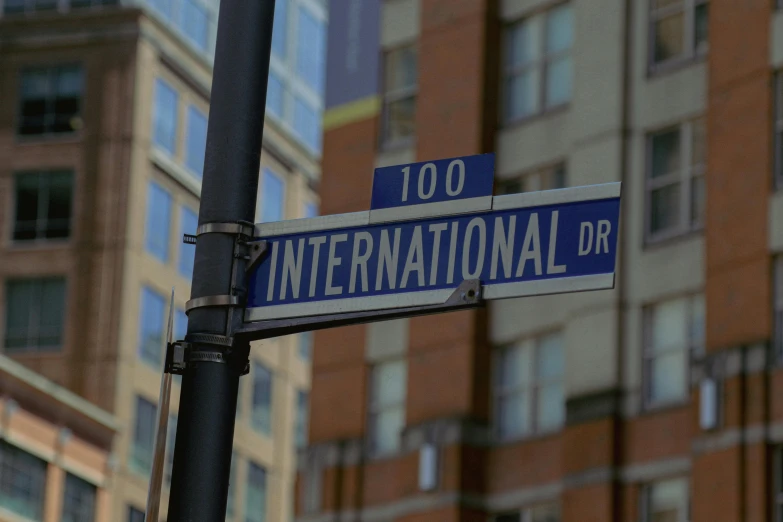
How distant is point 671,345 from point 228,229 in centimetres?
2610

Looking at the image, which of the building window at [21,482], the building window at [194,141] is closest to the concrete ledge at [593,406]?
the building window at [21,482]

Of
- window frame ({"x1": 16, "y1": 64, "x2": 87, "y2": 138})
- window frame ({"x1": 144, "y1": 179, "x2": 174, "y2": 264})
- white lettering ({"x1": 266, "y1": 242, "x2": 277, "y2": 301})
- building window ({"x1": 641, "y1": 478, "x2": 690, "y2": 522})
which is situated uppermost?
window frame ({"x1": 16, "y1": 64, "x2": 87, "y2": 138})

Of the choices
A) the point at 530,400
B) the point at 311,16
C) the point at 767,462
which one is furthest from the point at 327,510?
the point at 311,16

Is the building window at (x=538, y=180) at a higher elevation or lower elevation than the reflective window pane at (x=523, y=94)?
lower

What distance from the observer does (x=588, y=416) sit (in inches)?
1282

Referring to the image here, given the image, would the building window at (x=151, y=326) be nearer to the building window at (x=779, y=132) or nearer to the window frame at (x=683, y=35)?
the window frame at (x=683, y=35)

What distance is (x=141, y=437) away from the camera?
59.8 metres

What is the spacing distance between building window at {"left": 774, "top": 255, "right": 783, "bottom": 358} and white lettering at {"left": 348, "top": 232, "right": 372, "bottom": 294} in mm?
24028

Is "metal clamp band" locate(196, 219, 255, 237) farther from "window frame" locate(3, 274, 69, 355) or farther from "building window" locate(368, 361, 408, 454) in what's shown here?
"window frame" locate(3, 274, 69, 355)

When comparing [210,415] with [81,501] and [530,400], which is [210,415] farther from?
[81,501]

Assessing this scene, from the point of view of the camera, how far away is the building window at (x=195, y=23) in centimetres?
6656

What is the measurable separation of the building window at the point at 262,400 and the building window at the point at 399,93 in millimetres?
33227

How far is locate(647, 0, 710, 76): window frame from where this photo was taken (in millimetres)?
32719

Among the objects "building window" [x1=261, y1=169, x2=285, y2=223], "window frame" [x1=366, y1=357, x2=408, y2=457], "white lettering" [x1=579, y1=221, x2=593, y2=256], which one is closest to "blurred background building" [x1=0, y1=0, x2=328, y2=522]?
"building window" [x1=261, y1=169, x2=285, y2=223]
